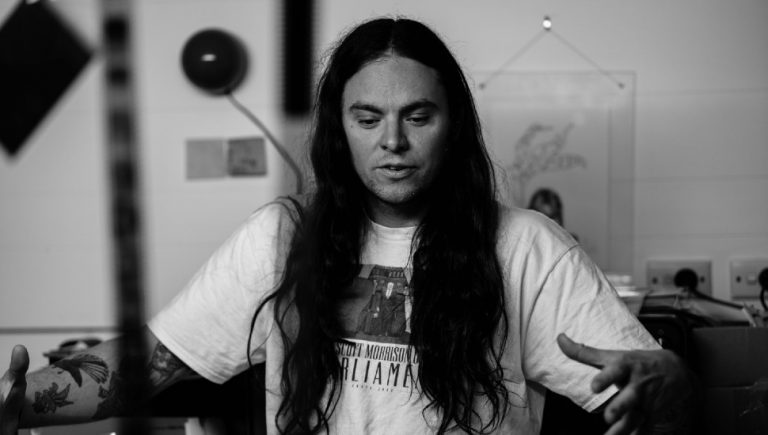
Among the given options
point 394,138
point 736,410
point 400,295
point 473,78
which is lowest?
point 736,410

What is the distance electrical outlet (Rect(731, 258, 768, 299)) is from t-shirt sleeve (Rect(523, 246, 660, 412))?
1004 millimetres

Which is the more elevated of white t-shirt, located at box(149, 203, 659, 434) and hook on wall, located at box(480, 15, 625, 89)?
hook on wall, located at box(480, 15, 625, 89)

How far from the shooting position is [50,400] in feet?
3.49

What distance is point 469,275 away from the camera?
4.12 ft

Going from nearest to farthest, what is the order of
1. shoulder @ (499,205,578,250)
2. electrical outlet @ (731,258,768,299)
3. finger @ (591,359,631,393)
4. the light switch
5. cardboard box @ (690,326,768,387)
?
finger @ (591,359,631,393), shoulder @ (499,205,578,250), cardboard box @ (690,326,768,387), electrical outlet @ (731,258,768,299), the light switch

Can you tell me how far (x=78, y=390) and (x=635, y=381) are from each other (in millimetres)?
723

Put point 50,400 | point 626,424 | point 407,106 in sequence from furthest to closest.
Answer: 1. point 407,106
2. point 50,400
3. point 626,424

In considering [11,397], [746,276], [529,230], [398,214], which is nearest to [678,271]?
[746,276]

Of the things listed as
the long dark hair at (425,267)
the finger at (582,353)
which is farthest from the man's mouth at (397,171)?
the finger at (582,353)

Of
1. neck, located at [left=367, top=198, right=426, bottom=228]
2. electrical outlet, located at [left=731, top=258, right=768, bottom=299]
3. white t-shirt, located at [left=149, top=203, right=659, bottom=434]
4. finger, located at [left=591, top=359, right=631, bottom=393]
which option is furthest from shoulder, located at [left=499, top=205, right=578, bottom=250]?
electrical outlet, located at [left=731, top=258, right=768, bottom=299]

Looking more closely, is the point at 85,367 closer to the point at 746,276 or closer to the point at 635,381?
the point at 635,381

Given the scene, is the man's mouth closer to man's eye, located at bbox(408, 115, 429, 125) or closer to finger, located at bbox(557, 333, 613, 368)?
man's eye, located at bbox(408, 115, 429, 125)

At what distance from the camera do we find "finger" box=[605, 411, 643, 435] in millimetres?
843

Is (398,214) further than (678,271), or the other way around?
(678,271)
